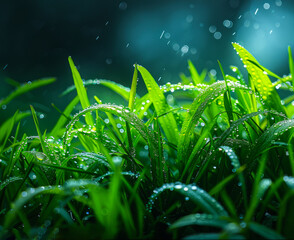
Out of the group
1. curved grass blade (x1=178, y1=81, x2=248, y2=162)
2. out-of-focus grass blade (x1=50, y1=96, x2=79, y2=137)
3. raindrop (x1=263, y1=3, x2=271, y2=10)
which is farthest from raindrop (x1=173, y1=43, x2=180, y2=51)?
curved grass blade (x1=178, y1=81, x2=248, y2=162)

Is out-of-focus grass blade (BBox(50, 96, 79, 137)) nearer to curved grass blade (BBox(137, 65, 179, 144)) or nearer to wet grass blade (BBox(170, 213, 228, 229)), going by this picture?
curved grass blade (BBox(137, 65, 179, 144))

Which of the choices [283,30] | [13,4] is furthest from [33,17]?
[283,30]

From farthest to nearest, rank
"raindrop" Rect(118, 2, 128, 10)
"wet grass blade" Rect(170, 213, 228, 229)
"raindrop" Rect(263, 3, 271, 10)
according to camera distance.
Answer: "raindrop" Rect(263, 3, 271, 10) < "raindrop" Rect(118, 2, 128, 10) < "wet grass blade" Rect(170, 213, 228, 229)

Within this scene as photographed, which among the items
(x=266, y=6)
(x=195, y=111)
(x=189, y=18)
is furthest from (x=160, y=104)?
(x=266, y=6)

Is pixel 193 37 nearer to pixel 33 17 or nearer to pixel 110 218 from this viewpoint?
pixel 33 17

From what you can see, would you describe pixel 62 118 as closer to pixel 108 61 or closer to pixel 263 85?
pixel 263 85
